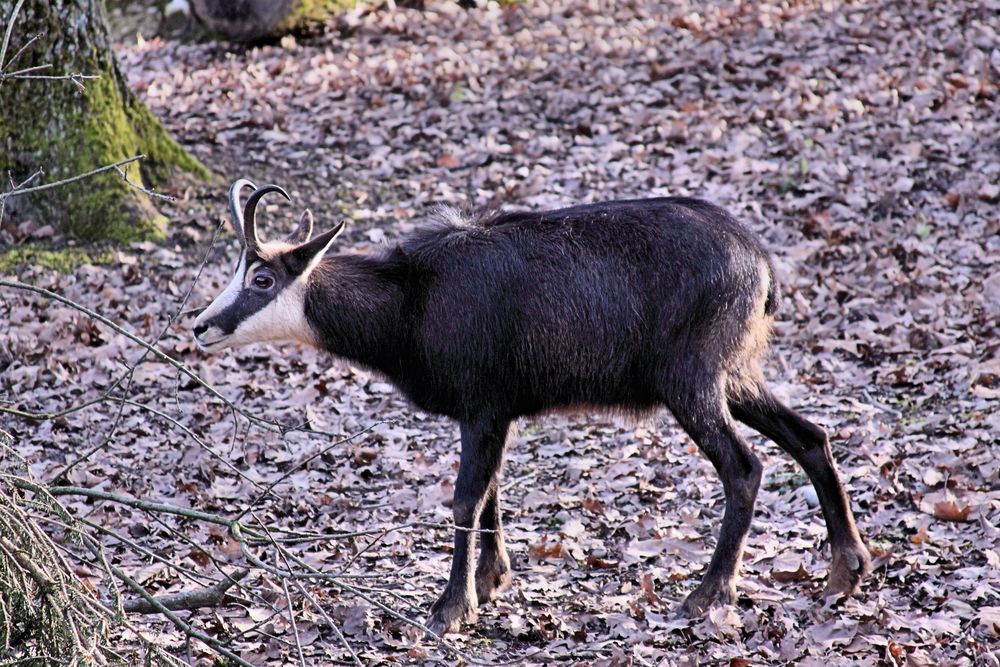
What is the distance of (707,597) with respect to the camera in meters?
5.17

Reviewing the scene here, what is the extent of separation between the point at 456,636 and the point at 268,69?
9203mm

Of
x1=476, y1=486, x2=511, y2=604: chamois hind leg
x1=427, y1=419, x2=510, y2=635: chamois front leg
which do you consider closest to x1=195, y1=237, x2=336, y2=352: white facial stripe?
x1=427, y1=419, x2=510, y2=635: chamois front leg

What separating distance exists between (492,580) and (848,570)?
1738 millimetres

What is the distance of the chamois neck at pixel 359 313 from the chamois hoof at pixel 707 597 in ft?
6.15

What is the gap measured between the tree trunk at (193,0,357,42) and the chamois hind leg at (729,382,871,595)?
31.9 ft

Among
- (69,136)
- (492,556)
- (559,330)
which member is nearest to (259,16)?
(69,136)

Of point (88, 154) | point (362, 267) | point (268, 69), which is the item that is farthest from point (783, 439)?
point (268, 69)

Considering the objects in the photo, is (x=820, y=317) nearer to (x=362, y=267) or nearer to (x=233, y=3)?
(x=362, y=267)

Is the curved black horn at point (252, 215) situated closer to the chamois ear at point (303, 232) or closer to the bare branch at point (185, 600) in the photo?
the chamois ear at point (303, 232)

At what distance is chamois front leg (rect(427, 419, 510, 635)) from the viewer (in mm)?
5273

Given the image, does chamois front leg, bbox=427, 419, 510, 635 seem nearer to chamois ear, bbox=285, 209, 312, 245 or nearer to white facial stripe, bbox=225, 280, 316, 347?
white facial stripe, bbox=225, 280, 316, 347

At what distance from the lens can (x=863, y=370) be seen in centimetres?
753

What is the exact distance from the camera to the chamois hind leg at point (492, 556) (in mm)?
5539

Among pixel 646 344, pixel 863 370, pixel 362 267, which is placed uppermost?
pixel 362 267
